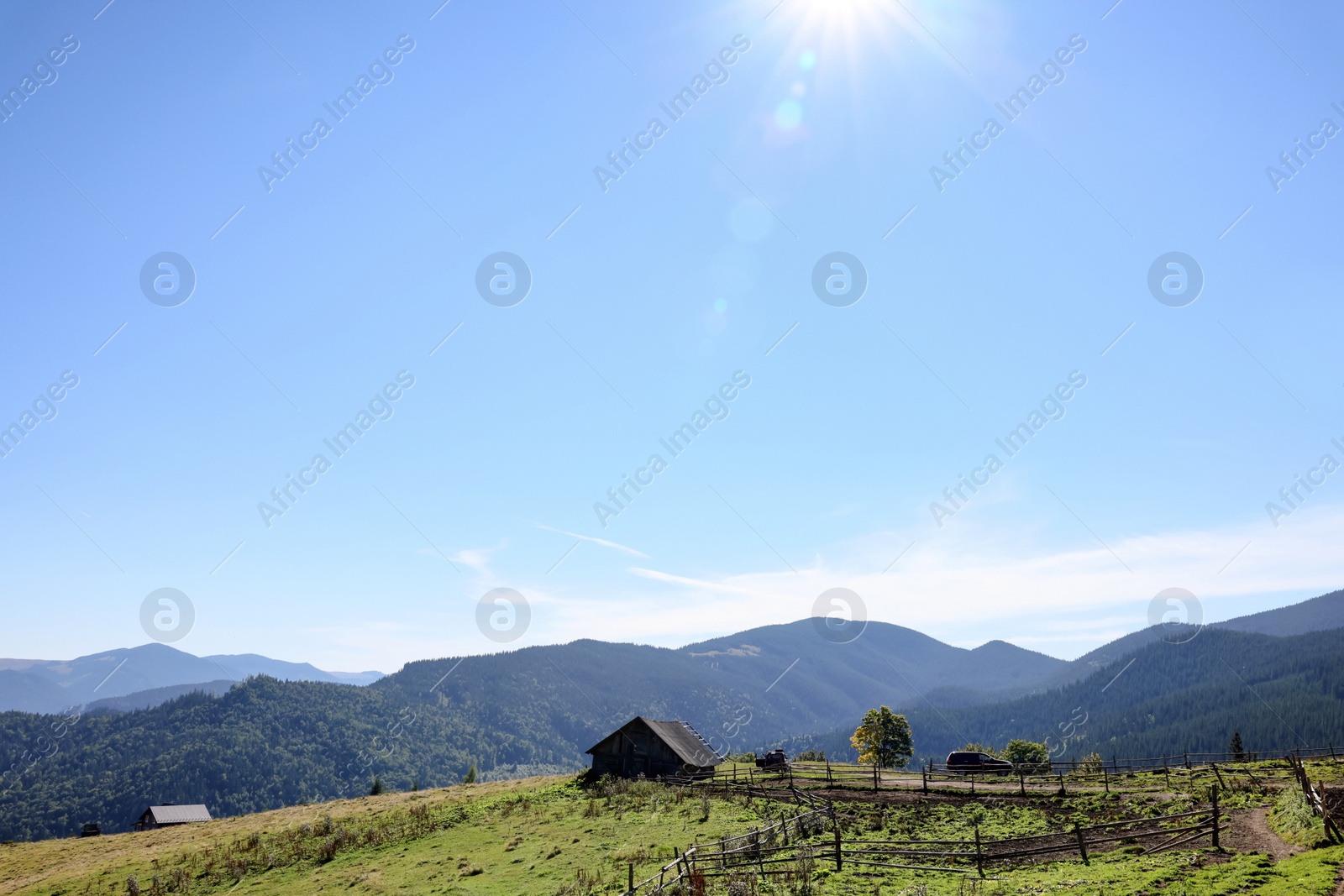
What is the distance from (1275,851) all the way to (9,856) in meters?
67.4

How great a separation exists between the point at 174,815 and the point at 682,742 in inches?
2986

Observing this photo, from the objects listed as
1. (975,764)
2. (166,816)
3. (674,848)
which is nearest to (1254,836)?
(674,848)

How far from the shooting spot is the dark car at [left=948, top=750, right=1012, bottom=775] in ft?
186

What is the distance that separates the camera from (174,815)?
95.1m

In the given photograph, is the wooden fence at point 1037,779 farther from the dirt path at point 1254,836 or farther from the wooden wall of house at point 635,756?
the dirt path at point 1254,836

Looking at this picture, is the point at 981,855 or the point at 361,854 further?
the point at 361,854

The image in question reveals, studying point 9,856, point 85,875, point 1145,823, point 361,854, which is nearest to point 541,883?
point 361,854

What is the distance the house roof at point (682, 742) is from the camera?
197ft

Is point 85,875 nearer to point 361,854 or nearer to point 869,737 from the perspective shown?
point 361,854

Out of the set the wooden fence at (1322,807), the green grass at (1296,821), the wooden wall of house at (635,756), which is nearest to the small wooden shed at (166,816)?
the wooden wall of house at (635,756)

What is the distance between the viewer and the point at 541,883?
94.5 ft

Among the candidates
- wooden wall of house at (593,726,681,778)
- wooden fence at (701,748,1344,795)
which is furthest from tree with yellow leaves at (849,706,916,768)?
wooden wall of house at (593,726,681,778)

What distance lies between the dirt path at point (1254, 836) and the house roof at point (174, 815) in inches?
4229

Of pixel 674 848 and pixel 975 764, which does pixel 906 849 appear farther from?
pixel 975 764
